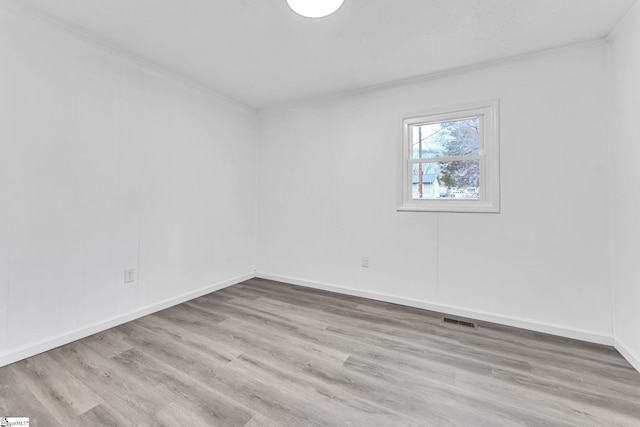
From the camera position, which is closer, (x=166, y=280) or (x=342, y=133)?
(x=166, y=280)

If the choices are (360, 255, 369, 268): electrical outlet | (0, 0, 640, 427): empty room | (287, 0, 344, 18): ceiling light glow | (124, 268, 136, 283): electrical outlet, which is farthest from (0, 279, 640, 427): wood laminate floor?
(287, 0, 344, 18): ceiling light glow

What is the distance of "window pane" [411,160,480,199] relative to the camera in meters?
2.66

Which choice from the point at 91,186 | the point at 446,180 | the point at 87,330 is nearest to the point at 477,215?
the point at 446,180

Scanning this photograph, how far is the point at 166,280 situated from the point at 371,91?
10.1 feet

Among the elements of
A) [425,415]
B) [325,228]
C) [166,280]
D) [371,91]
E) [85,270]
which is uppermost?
[371,91]

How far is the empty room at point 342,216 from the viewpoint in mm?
1594

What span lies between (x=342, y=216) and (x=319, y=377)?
1.90 m

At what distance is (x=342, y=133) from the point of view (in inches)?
128

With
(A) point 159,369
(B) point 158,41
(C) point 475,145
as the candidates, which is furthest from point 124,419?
(C) point 475,145

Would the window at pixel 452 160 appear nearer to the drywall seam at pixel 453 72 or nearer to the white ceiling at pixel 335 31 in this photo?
the drywall seam at pixel 453 72

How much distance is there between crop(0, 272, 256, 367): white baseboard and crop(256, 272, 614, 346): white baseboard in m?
1.42

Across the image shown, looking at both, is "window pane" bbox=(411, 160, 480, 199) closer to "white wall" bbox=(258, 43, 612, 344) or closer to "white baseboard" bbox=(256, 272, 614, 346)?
"white wall" bbox=(258, 43, 612, 344)

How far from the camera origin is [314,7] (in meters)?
1.73

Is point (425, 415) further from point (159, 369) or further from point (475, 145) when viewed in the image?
point (475, 145)
